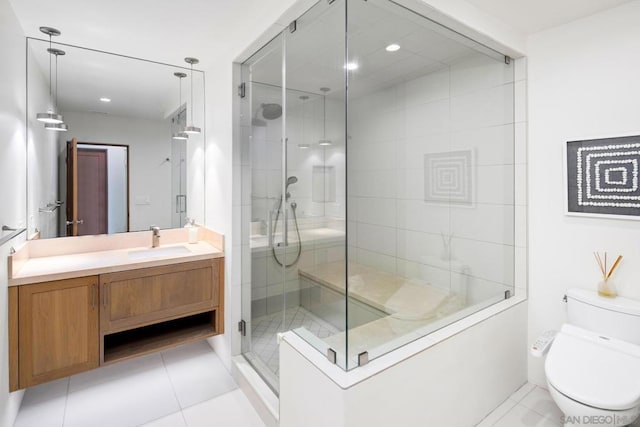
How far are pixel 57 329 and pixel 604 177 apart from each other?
11.5ft

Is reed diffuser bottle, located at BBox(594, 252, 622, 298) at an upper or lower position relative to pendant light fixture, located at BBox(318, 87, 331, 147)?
lower

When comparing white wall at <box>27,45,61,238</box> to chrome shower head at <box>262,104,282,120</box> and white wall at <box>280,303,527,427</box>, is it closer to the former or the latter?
chrome shower head at <box>262,104,282,120</box>

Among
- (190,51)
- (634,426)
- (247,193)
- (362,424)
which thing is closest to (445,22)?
(247,193)

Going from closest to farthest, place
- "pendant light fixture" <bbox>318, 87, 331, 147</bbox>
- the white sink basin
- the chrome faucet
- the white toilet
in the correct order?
the white toilet
"pendant light fixture" <bbox>318, 87, 331, 147</bbox>
the white sink basin
the chrome faucet

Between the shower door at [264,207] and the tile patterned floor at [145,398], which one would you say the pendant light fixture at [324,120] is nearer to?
the shower door at [264,207]

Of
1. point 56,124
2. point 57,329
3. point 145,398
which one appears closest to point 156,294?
point 57,329

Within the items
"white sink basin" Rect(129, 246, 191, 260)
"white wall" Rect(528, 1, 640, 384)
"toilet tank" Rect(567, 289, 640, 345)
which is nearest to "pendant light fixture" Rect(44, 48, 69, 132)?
"white sink basin" Rect(129, 246, 191, 260)

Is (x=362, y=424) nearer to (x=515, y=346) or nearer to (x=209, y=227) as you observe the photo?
(x=515, y=346)

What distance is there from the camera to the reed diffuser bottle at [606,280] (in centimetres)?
191

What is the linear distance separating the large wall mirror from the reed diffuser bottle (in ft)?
9.90

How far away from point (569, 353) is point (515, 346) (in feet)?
1.42

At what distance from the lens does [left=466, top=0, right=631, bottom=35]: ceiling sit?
185cm

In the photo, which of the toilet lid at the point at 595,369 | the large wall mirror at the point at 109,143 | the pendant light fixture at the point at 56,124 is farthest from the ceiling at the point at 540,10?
the pendant light fixture at the point at 56,124

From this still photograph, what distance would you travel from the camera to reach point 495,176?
2252 millimetres
